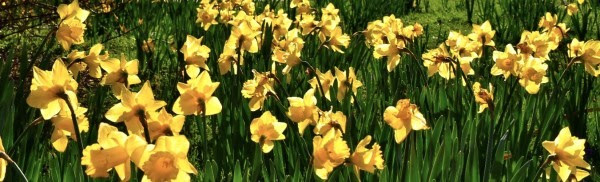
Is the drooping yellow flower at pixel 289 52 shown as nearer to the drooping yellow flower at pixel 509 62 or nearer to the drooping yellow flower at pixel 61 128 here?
the drooping yellow flower at pixel 509 62

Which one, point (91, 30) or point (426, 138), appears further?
point (91, 30)

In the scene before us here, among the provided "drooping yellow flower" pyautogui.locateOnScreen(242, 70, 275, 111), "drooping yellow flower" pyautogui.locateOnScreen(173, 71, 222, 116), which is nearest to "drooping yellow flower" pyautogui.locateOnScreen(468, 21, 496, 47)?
"drooping yellow flower" pyautogui.locateOnScreen(242, 70, 275, 111)

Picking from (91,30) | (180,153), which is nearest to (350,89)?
(180,153)

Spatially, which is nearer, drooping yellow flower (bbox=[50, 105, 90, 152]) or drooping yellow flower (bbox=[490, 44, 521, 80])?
drooping yellow flower (bbox=[50, 105, 90, 152])

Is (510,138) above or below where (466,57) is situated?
below

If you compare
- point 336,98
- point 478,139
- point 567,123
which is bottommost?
point 567,123

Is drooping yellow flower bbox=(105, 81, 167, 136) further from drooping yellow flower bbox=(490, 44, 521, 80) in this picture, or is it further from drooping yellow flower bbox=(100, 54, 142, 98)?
drooping yellow flower bbox=(490, 44, 521, 80)

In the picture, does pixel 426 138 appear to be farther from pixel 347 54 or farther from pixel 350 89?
pixel 347 54
